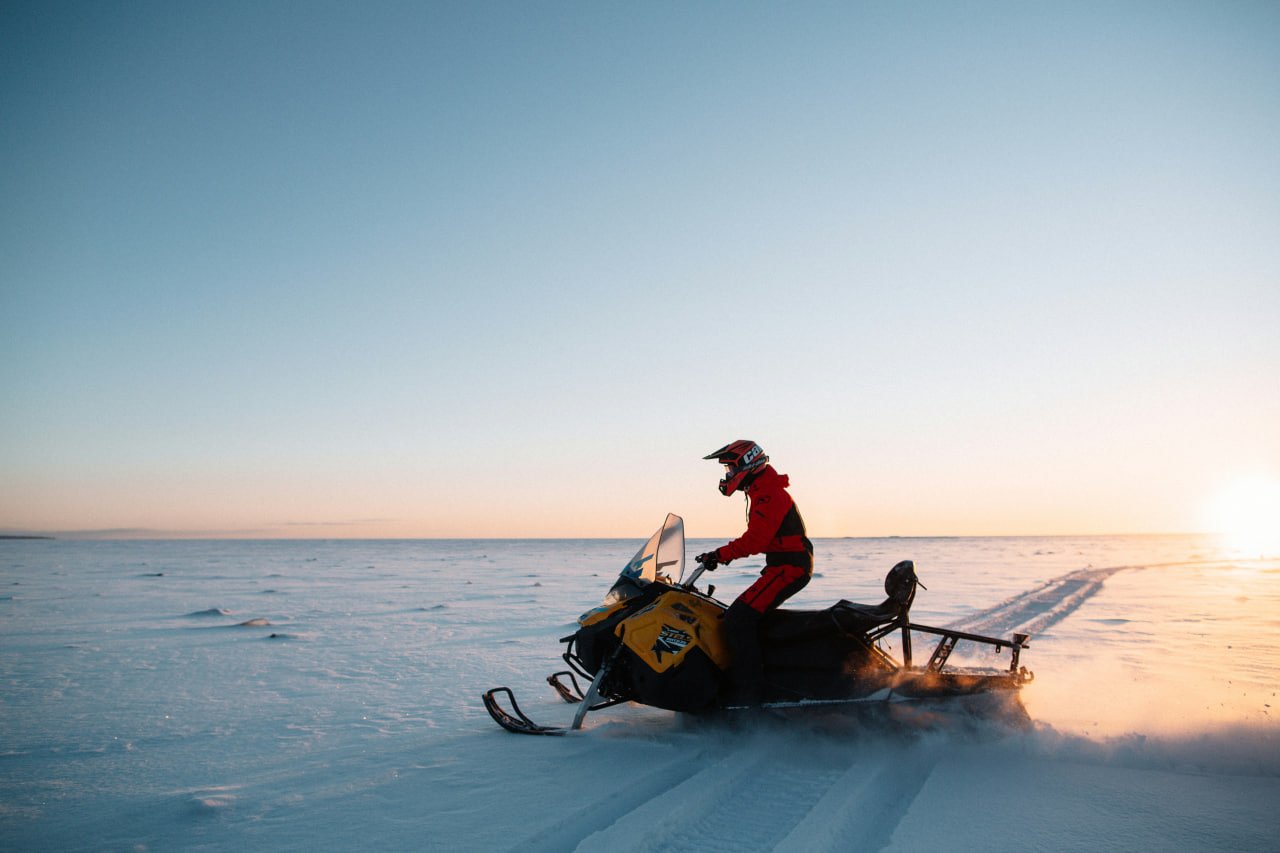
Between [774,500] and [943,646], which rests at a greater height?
[774,500]

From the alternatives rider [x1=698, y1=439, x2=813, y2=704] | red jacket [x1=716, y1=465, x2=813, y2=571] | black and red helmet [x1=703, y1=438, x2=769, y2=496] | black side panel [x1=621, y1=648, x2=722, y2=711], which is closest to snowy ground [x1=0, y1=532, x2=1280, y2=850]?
black side panel [x1=621, y1=648, x2=722, y2=711]

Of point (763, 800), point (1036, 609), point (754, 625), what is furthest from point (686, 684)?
point (1036, 609)

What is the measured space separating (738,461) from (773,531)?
1.77ft

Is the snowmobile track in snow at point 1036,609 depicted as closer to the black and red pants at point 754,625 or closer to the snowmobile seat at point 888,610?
the snowmobile seat at point 888,610

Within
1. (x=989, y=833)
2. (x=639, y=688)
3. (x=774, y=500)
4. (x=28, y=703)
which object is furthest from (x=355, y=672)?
(x=989, y=833)

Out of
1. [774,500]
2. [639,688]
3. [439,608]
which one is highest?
[774,500]

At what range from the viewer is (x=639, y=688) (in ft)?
15.1

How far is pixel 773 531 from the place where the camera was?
4.52m

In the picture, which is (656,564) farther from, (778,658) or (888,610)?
(888,610)

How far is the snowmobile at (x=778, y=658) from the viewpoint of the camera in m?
4.35

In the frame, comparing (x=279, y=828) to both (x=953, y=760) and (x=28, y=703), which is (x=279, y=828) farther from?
(x=28, y=703)

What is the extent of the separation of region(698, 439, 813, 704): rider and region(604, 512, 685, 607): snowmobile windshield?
0.58 meters

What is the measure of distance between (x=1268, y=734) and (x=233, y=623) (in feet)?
39.6

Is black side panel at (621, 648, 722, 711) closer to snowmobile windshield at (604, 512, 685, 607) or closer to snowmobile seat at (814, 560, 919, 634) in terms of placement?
snowmobile windshield at (604, 512, 685, 607)
